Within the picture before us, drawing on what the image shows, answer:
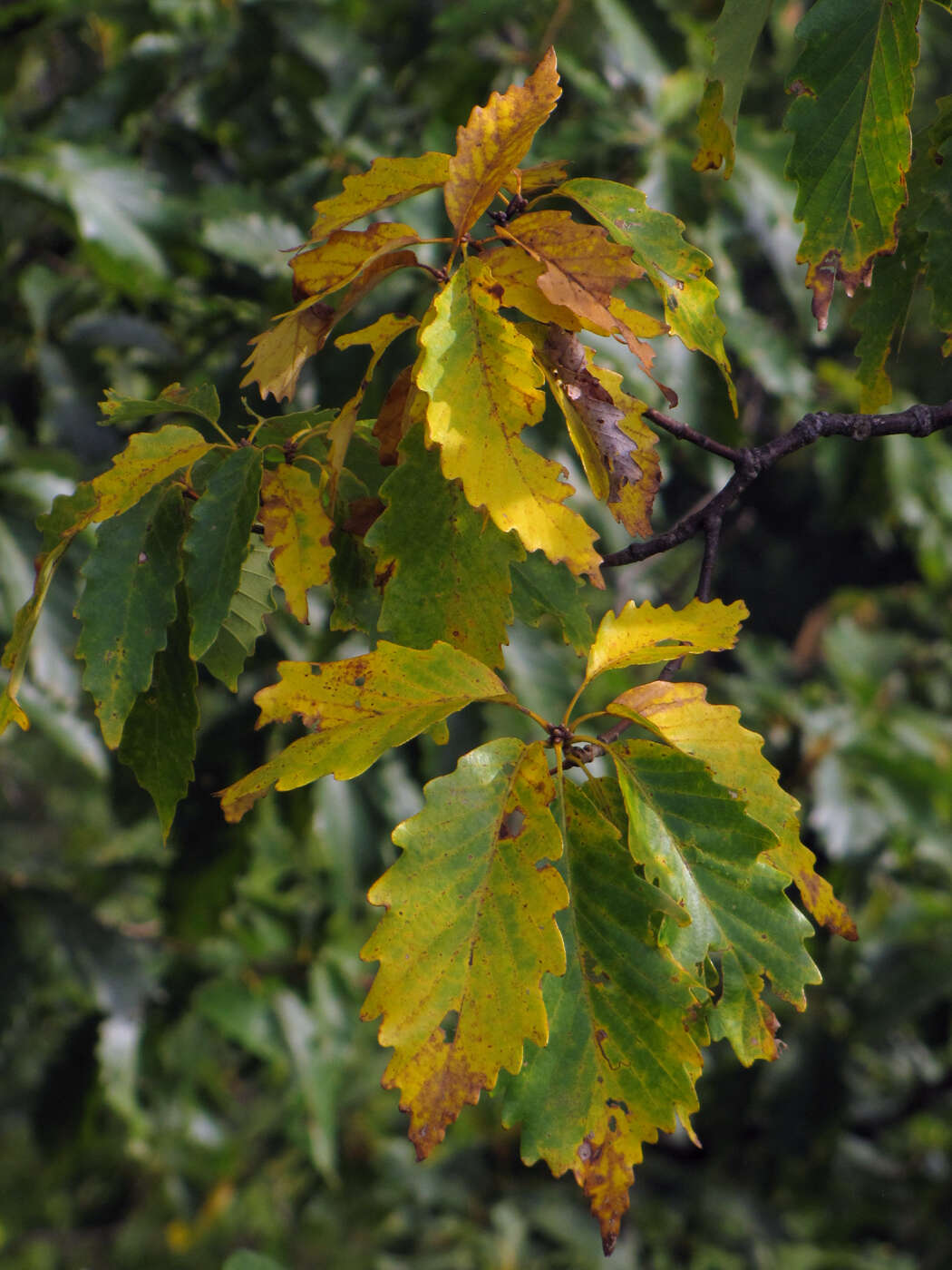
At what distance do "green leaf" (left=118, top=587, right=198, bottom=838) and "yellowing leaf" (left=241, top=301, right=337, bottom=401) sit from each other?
0.15 m

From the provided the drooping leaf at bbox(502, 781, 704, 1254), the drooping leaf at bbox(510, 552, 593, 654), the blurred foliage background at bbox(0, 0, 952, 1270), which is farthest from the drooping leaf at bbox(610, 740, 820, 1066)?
the blurred foliage background at bbox(0, 0, 952, 1270)

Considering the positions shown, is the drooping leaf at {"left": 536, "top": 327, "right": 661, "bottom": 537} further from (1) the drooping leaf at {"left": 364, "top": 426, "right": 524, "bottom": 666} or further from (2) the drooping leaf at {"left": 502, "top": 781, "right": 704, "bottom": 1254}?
(2) the drooping leaf at {"left": 502, "top": 781, "right": 704, "bottom": 1254}

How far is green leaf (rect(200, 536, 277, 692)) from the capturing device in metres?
0.67

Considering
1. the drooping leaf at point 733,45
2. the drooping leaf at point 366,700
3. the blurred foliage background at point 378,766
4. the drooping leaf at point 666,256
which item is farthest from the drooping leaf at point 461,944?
the blurred foliage background at point 378,766

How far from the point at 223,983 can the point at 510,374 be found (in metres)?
1.48

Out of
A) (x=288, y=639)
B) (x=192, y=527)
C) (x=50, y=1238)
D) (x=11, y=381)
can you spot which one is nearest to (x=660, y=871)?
(x=192, y=527)

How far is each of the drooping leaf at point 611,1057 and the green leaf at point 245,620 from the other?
24cm

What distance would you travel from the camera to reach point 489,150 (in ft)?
1.92

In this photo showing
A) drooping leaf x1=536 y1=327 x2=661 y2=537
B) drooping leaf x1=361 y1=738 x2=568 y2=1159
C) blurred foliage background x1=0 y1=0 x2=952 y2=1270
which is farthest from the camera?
blurred foliage background x1=0 y1=0 x2=952 y2=1270

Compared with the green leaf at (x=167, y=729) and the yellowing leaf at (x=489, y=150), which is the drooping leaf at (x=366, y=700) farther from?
the yellowing leaf at (x=489, y=150)

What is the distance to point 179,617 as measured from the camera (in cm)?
68

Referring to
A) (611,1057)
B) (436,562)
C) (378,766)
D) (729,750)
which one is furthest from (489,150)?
(378,766)

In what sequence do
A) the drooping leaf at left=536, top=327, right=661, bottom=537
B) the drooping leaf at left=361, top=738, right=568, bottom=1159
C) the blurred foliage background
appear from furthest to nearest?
1. the blurred foliage background
2. the drooping leaf at left=536, top=327, right=661, bottom=537
3. the drooping leaf at left=361, top=738, right=568, bottom=1159

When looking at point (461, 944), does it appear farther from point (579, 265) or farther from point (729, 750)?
point (579, 265)
